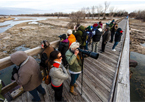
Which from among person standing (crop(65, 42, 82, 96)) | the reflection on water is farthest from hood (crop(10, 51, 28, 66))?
the reflection on water

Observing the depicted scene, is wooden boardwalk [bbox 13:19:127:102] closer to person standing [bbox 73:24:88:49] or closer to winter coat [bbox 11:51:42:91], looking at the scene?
winter coat [bbox 11:51:42:91]

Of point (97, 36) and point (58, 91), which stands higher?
point (97, 36)

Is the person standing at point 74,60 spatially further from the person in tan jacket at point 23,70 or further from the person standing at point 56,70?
the person in tan jacket at point 23,70

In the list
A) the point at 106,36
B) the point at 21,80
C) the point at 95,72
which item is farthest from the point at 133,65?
the point at 21,80

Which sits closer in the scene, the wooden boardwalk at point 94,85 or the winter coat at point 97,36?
the wooden boardwalk at point 94,85

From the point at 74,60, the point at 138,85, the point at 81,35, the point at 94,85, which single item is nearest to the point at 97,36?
the point at 81,35

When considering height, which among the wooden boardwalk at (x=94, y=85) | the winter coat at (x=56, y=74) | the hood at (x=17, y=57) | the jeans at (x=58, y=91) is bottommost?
the wooden boardwalk at (x=94, y=85)

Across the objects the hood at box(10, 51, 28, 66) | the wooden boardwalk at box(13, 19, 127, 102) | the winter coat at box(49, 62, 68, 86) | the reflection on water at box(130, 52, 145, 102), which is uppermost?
the hood at box(10, 51, 28, 66)

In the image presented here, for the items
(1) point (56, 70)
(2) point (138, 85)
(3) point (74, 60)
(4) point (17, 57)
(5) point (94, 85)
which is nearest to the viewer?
(4) point (17, 57)

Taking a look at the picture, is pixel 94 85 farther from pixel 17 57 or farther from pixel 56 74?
pixel 17 57

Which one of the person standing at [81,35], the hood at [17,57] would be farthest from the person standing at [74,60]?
the person standing at [81,35]

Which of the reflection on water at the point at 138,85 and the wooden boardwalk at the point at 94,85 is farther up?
the wooden boardwalk at the point at 94,85

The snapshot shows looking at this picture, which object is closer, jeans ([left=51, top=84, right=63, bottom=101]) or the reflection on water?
jeans ([left=51, top=84, right=63, bottom=101])

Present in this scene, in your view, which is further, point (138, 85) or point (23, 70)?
point (138, 85)
